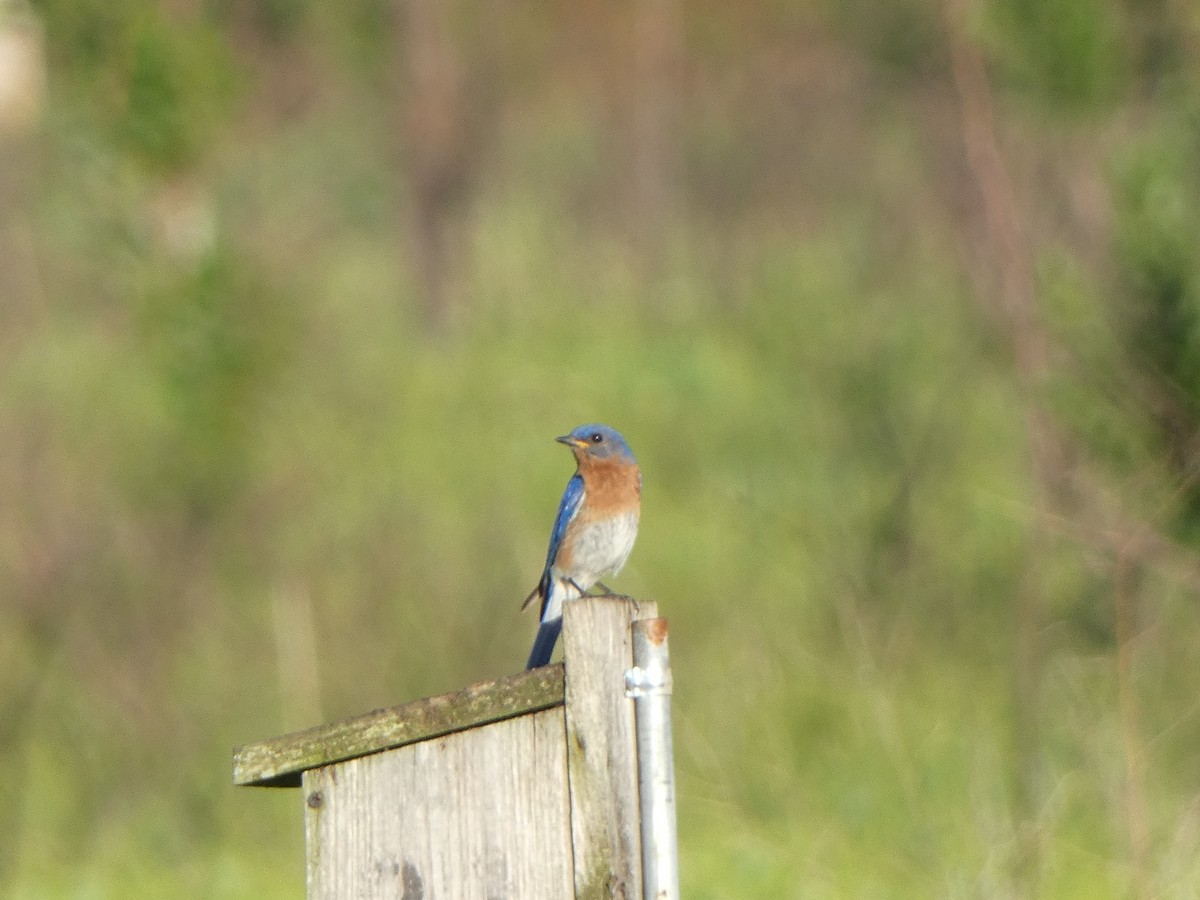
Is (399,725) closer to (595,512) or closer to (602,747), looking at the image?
(602,747)

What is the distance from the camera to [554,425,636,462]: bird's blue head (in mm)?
4680

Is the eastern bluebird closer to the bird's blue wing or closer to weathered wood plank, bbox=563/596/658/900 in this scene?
the bird's blue wing

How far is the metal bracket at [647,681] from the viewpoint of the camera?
98.0 inches

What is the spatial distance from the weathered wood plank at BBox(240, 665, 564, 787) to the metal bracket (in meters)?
0.12

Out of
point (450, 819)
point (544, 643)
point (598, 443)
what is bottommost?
point (450, 819)

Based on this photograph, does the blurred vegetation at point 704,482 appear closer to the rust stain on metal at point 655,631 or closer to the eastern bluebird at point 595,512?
the eastern bluebird at point 595,512

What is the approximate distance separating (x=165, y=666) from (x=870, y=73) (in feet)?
32.7

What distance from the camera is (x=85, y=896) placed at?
8016 mm

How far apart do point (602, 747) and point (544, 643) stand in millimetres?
1377

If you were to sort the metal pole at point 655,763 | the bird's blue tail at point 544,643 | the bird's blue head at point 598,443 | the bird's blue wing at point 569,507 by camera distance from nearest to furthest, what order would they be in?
1. the metal pole at point 655,763
2. the bird's blue tail at point 544,643
3. the bird's blue head at point 598,443
4. the bird's blue wing at point 569,507

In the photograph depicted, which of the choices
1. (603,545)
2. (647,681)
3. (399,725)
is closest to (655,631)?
(647,681)

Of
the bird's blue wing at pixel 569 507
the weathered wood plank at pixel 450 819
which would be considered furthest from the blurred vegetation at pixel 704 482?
the weathered wood plank at pixel 450 819

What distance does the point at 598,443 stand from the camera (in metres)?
4.73

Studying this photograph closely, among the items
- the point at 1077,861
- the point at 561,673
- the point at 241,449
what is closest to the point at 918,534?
the point at 1077,861
